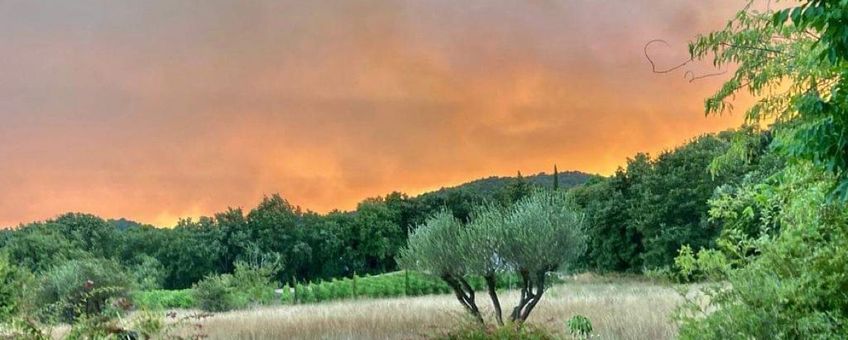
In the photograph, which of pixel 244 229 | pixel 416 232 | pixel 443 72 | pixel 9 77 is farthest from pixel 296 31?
pixel 244 229

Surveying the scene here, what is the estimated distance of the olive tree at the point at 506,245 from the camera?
36.8 ft

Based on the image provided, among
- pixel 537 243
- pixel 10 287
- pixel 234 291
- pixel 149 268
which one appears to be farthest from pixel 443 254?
pixel 149 268

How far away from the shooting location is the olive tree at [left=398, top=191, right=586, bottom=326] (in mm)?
11219

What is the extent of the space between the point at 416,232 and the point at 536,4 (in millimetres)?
4399

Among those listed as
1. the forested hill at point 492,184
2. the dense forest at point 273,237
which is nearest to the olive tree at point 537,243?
the dense forest at point 273,237

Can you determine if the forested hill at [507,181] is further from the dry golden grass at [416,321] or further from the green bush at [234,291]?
the dry golden grass at [416,321]

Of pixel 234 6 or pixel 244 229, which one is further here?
pixel 244 229

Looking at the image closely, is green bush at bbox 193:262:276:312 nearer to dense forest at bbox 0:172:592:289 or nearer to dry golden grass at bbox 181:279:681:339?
dry golden grass at bbox 181:279:681:339

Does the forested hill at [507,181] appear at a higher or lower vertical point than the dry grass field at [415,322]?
higher

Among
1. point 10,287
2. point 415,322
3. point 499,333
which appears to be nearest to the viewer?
point 499,333

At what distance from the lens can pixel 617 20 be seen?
1094cm

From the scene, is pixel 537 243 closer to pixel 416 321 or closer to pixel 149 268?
pixel 416 321

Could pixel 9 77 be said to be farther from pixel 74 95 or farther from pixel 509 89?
pixel 509 89

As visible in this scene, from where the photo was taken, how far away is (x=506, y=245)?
37.2ft
